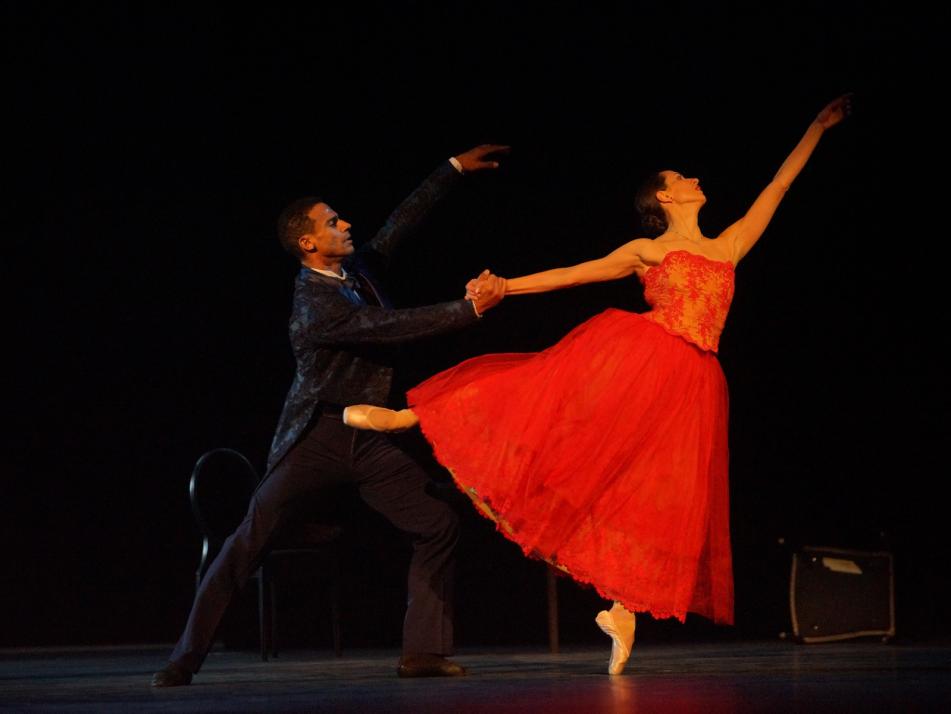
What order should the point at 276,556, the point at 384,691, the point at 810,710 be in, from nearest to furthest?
the point at 810,710 < the point at 384,691 < the point at 276,556

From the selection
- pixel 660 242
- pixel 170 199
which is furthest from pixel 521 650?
pixel 170 199

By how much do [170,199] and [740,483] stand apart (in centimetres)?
245

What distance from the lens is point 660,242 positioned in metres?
3.65

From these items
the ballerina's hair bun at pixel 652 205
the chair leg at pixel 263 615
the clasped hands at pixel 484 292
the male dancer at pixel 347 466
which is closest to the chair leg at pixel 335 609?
the chair leg at pixel 263 615

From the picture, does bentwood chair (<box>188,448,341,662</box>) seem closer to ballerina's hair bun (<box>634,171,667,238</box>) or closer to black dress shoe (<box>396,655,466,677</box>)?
black dress shoe (<box>396,655,466,677</box>)

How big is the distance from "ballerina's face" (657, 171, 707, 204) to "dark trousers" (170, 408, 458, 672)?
0.99 meters

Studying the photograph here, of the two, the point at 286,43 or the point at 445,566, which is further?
the point at 286,43

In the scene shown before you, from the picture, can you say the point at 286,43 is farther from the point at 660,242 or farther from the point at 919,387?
the point at 919,387

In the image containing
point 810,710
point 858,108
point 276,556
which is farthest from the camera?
point 858,108

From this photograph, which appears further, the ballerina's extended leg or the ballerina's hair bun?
the ballerina's hair bun

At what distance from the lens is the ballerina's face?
12.3 ft

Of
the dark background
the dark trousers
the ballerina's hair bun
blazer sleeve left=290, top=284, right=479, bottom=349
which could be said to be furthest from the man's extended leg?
the dark background

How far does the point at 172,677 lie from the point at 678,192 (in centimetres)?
180

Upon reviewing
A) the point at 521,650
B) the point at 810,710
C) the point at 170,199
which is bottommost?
the point at 521,650
